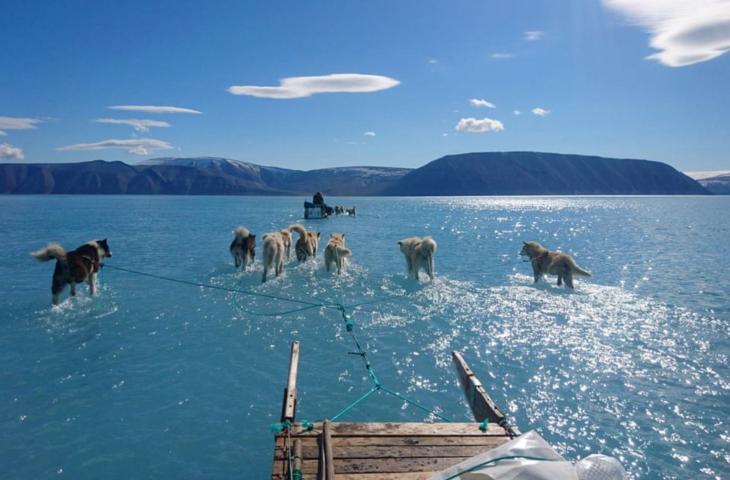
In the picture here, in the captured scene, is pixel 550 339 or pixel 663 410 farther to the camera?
pixel 550 339

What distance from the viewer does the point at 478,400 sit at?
6.98 metres

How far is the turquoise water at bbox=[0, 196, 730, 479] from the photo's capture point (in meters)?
6.61

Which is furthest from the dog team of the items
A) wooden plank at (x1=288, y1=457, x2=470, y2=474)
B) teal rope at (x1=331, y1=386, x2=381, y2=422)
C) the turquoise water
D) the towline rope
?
wooden plank at (x1=288, y1=457, x2=470, y2=474)

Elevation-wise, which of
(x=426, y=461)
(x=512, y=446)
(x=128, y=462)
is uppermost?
(x=512, y=446)

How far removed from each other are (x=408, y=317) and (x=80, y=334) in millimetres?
9065

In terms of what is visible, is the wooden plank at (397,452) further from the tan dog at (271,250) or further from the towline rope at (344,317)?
the tan dog at (271,250)

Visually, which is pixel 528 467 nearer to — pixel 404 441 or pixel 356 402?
pixel 404 441

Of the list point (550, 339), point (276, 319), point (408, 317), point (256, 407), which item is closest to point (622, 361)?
point (550, 339)

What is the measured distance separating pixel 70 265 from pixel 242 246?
6.70 m

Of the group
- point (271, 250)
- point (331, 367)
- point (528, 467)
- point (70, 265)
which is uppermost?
point (271, 250)

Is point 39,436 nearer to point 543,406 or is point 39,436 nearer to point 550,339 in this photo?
point 543,406

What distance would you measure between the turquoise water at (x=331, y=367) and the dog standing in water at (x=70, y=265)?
0.79 meters

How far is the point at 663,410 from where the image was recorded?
306 inches

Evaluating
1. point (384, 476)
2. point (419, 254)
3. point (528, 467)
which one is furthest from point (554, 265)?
point (528, 467)
